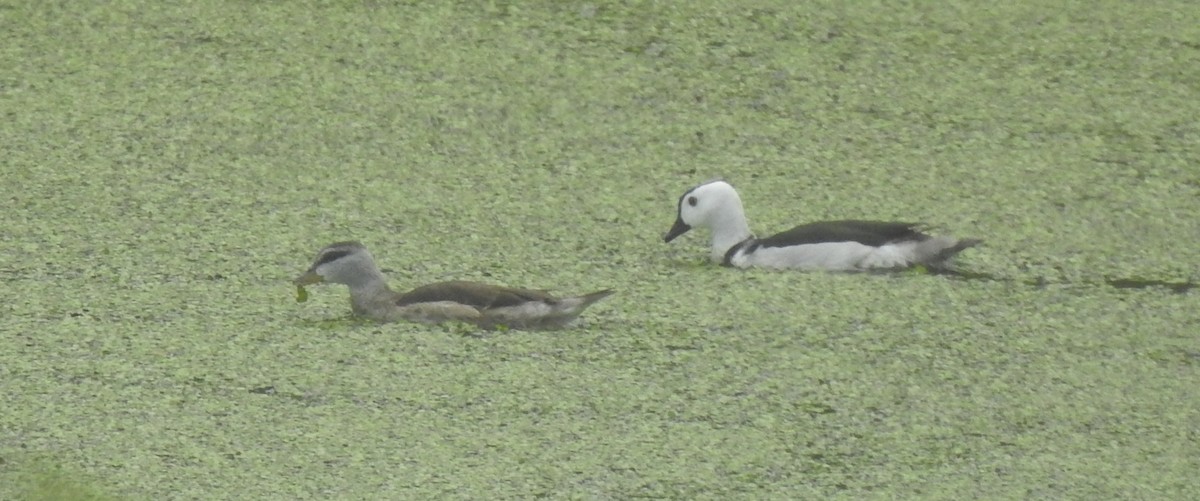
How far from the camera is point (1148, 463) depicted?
606cm

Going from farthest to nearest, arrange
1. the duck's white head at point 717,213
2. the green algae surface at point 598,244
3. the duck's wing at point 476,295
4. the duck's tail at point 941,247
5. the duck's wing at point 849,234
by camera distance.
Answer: the duck's white head at point 717,213 → the duck's tail at point 941,247 → the duck's wing at point 849,234 → the duck's wing at point 476,295 → the green algae surface at point 598,244

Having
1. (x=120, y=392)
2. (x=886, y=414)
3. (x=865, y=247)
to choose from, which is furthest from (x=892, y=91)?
(x=120, y=392)

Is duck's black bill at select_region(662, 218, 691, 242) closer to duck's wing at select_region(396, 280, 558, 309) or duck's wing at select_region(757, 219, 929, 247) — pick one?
duck's wing at select_region(757, 219, 929, 247)

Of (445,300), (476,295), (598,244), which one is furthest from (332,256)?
(598,244)

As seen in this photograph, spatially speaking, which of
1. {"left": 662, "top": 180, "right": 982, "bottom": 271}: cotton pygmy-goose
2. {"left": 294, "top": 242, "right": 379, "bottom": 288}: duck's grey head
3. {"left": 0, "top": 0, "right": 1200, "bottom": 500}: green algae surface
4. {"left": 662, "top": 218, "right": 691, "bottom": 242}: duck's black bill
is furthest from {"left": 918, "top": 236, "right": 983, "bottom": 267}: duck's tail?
{"left": 294, "top": 242, "right": 379, "bottom": 288}: duck's grey head

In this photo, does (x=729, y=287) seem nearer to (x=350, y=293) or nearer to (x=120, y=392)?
(x=350, y=293)

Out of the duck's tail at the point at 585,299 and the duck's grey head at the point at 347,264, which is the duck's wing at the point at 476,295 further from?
the duck's grey head at the point at 347,264

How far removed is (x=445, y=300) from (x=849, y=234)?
5.91 feet

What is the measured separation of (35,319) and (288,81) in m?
3.48

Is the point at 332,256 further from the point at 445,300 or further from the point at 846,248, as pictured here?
the point at 846,248

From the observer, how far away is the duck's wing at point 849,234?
26.0 feet

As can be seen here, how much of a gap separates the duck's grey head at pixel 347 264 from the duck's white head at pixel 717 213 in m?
1.75

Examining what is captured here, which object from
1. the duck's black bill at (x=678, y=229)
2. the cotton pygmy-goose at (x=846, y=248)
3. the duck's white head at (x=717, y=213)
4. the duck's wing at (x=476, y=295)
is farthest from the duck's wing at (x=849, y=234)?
the duck's wing at (x=476, y=295)

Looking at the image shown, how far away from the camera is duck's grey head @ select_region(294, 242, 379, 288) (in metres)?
7.20
